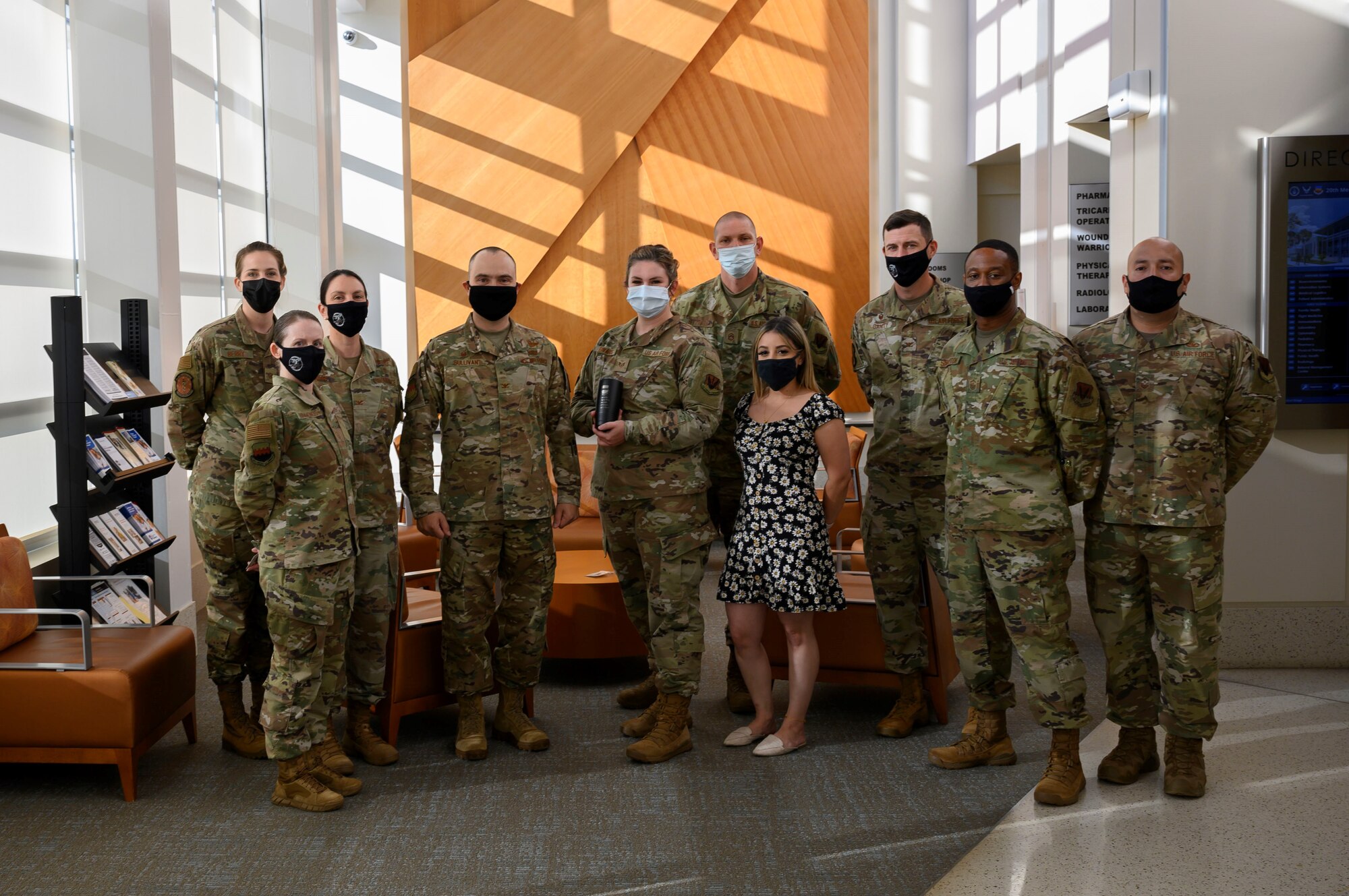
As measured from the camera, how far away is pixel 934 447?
4.11m

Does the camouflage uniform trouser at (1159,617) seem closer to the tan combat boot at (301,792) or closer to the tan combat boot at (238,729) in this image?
the tan combat boot at (301,792)

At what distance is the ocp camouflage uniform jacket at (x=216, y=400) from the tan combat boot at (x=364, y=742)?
0.90 metres

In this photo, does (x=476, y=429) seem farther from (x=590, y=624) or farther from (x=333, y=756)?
(x=590, y=624)

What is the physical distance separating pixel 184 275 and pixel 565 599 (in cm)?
386

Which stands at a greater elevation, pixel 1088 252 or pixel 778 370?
pixel 1088 252

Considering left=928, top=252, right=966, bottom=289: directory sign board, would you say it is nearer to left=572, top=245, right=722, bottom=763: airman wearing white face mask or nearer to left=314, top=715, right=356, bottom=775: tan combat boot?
left=572, top=245, right=722, bottom=763: airman wearing white face mask

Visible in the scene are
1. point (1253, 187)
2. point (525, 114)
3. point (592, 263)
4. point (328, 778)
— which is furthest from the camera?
point (592, 263)

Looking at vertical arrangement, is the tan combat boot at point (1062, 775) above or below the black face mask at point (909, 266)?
below

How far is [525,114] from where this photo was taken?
31.2ft

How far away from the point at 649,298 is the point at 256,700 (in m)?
2.15

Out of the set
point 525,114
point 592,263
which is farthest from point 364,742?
point 525,114

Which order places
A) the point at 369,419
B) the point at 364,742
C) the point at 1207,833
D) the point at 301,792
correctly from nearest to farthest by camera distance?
the point at 1207,833, the point at 301,792, the point at 369,419, the point at 364,742

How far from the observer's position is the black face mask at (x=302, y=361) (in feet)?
11.5

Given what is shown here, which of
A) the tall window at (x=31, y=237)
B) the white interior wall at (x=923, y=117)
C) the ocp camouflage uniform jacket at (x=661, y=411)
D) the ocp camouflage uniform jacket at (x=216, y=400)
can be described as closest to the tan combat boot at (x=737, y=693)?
the ocp camouflage uniform jacket at (x=661, y=411)
